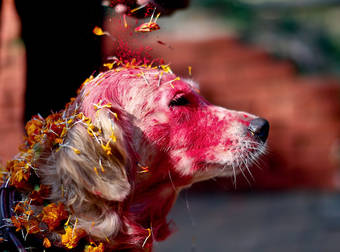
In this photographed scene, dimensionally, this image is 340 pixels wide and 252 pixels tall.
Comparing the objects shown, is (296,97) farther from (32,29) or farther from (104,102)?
(104,102)

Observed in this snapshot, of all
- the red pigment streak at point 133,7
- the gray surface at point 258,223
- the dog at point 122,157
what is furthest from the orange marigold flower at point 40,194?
the gray surface at point 258,223

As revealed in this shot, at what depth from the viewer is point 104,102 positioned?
5.64 ft

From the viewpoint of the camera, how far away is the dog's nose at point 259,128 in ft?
6.47

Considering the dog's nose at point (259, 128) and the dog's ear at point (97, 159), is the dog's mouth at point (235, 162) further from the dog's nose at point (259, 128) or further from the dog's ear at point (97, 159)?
the dog's ear at point (97, 159)

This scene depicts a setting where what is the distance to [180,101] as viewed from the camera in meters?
1.93

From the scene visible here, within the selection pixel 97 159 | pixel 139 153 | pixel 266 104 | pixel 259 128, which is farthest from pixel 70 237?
pixel 266 104

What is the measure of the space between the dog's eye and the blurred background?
2.79 m

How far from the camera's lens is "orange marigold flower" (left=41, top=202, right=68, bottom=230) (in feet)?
5.28

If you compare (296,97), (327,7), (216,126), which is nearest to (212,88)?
(296,97)

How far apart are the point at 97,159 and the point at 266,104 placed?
5391 millimetres

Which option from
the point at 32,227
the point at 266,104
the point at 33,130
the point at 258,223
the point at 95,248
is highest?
the point at 33,130

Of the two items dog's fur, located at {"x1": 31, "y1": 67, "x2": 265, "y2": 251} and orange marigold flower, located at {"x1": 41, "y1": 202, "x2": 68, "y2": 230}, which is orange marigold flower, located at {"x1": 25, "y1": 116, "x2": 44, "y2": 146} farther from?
orange marigold flower, located at {"x1": 41, "y1": 202, "x2": 68, "y2": 230}

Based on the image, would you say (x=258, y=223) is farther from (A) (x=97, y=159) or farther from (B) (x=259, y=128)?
(A) (x=97, y=159)

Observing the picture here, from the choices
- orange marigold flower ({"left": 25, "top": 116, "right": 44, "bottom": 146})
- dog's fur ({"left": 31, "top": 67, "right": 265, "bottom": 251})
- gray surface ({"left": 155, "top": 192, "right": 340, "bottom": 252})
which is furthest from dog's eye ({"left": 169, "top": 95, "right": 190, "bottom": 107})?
gray surface ({"left": 155, "top": 192, "right": 340, "bottom": 252})
